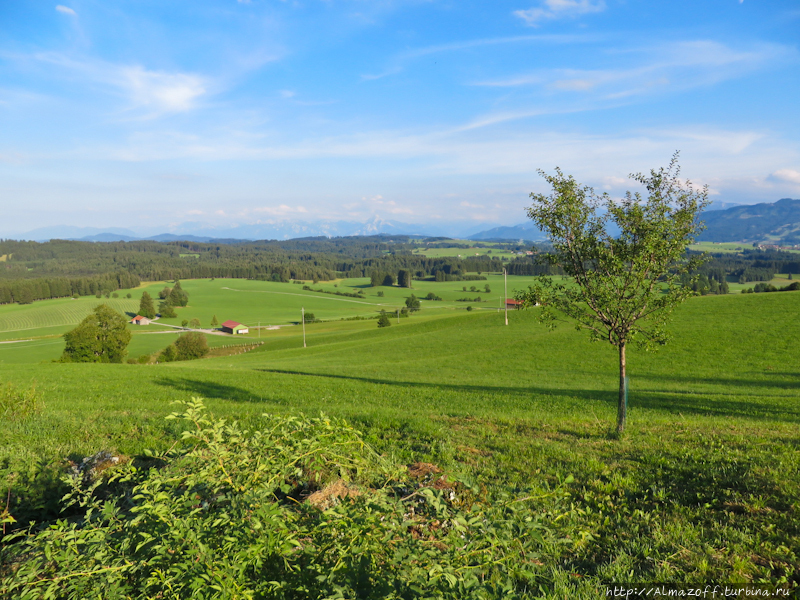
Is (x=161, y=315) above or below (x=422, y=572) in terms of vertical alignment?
below

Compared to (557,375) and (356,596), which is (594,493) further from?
(557,375)

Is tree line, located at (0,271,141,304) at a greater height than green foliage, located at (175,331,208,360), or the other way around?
tree line, located at (0,271,141,304)

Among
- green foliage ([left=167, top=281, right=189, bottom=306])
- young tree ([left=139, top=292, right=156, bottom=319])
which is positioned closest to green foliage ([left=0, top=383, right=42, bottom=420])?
young tree ([left=139, top=292, right=156, bottom=319])

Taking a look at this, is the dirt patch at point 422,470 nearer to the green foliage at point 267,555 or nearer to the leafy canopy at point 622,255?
the green foliage at point 267,555

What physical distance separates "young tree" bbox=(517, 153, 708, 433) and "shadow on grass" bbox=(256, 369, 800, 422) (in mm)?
7532

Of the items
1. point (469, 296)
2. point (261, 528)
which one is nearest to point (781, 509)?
point (261, 528)

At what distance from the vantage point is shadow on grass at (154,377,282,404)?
17516 millimetres

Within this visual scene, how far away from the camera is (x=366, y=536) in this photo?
115 inches

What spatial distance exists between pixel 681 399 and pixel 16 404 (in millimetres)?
23531

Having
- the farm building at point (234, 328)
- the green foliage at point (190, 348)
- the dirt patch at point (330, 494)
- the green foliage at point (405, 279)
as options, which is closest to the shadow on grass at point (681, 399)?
the dirt patch at point (330, 494)

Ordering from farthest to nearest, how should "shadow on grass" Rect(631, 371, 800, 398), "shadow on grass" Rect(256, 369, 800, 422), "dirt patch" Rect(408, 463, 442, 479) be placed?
1. "shadow on grass" Rect(631, 371, 800, 398)
2. "shadow on grass" Rect(256, 369, 800, 422)
3. "dirt patch" Rect(408, 463, 442, 479)

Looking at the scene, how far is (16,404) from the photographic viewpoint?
10.4 meters

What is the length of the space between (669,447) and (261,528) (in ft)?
25.5

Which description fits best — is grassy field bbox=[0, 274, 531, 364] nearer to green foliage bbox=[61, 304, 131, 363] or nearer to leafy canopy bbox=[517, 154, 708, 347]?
green foliage bbox=[61, 304, 131, 363]
